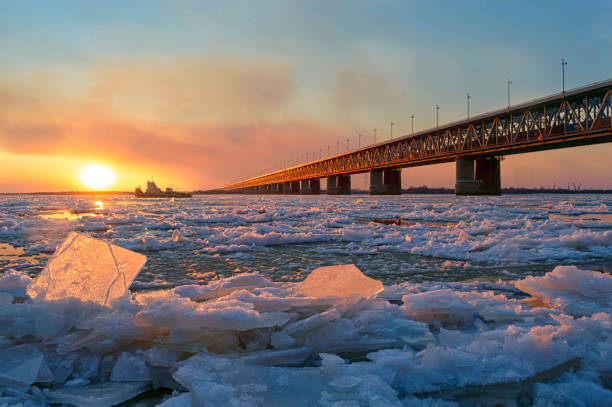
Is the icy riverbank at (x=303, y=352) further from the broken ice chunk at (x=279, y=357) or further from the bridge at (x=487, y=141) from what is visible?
the bridge at (x=487, y=141)

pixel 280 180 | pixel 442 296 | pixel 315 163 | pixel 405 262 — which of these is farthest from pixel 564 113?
pixel 280 180

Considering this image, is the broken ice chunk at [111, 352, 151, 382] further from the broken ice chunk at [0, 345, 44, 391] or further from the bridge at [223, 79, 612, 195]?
the bridge at [223, 79, 612, 195]

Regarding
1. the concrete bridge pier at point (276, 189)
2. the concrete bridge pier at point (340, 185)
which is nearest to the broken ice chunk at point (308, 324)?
the concrete bridge pier at point (340, 185)

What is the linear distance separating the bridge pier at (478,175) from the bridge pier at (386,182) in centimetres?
1995

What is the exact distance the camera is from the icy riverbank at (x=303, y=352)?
1.62 metres

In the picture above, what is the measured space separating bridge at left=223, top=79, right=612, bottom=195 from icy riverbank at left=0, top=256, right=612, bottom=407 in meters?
40.7

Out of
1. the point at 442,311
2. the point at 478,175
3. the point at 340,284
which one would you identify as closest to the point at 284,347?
the point at 340,284

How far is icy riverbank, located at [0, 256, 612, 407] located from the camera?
1.62m

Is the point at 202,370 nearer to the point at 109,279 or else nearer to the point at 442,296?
the point at 109,279

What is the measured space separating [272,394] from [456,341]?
1.15 m

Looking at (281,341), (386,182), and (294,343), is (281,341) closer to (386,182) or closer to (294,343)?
(294,343)

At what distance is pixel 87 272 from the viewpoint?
2.43 m

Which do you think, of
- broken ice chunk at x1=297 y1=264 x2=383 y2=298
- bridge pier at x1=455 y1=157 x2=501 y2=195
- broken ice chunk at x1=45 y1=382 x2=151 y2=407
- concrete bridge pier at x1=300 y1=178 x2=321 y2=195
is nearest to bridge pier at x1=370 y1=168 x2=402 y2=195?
bridge pier at x1=455 y1=157 x2=501 y2=195

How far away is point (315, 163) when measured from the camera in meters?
96.8
